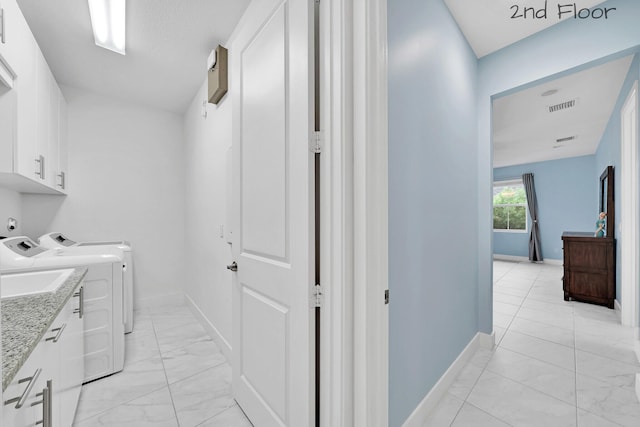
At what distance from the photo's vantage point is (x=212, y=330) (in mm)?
2623

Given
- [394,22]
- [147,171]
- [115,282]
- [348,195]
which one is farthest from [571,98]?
[147,171]

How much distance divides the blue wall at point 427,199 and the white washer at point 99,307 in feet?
6.30

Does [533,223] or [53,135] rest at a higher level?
[53,135]

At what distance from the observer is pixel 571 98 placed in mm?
3312

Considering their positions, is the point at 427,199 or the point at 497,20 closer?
the point at 427,199

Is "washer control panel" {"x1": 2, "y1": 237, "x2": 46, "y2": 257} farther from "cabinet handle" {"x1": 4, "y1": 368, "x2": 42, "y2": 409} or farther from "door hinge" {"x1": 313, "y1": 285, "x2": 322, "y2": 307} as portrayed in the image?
"door hinge" {"x1": 313, "y1": 285, "x2": 322, "y2": 307}

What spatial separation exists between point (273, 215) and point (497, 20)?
2.13 meters

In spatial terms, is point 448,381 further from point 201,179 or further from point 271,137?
point 201,179

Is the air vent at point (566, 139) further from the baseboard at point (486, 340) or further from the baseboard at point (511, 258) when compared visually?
the baseboard at point (486, 340)

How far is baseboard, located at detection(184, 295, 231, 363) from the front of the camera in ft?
7.50

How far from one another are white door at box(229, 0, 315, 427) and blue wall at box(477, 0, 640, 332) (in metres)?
1.86

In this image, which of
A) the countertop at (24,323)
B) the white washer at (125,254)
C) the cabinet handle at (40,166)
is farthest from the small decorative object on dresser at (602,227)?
the cabinet handle at (40,166)

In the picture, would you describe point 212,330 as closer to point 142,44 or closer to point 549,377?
point 142,44

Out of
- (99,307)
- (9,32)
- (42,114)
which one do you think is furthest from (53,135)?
(99,307)
